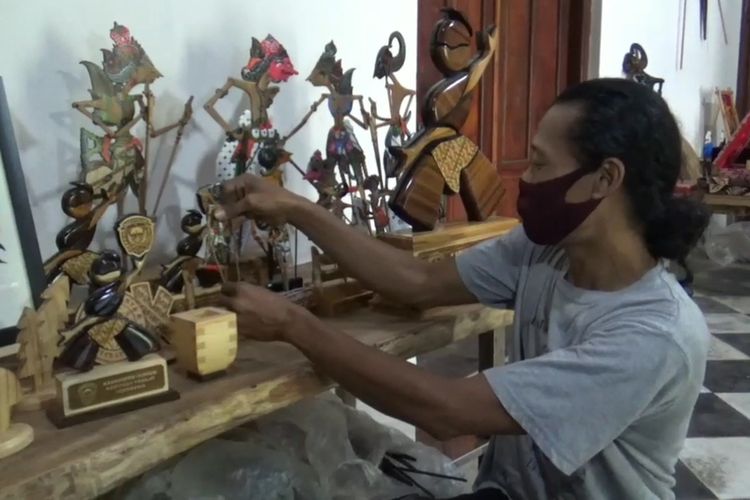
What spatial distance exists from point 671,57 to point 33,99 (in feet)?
11.8

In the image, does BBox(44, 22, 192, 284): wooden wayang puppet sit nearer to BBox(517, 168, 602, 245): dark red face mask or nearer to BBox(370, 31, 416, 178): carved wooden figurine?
BBox(370, 31, 416, 178): carved wooden figurine

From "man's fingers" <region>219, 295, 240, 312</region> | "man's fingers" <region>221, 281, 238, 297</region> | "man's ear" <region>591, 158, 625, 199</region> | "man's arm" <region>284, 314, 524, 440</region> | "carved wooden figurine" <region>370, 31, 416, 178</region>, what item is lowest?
"man's arm" <region>284, 314, 524, 440</region>

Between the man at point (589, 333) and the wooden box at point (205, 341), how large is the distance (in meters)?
→ 0.05

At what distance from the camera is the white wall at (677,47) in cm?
349

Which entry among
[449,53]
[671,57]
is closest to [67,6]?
[449,53]

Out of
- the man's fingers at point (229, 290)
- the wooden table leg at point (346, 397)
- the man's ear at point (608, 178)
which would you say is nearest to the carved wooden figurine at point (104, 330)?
the man's fingers at point (229, 290)

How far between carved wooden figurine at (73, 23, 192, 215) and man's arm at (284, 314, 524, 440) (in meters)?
0.39

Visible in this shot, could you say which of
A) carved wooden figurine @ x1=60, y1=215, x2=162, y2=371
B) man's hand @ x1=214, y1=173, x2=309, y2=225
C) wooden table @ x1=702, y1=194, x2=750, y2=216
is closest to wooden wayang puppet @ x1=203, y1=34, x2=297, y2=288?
man's hand @ x1=214, y1=173, x2=309, y2=225

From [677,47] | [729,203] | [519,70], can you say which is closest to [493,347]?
[519,70]

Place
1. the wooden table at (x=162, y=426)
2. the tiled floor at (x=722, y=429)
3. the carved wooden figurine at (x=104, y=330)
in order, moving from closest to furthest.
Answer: the wooden table at (x=162, y=426) < the carved wooden figurine at (x=104, y=330) < the tiled floor at (x=722, y=429)

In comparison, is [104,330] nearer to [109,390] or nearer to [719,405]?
[109,390]

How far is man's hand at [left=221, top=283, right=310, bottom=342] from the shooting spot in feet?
3.21

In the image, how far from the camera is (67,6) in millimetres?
1242

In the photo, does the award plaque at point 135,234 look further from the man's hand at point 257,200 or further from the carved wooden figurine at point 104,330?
the man's hand at point 257,200
